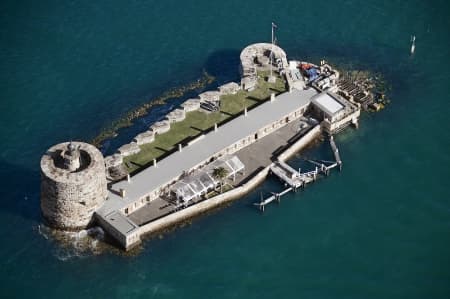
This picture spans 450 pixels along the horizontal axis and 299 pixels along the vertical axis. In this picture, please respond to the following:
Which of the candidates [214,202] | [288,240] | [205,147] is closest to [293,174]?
[288,240]

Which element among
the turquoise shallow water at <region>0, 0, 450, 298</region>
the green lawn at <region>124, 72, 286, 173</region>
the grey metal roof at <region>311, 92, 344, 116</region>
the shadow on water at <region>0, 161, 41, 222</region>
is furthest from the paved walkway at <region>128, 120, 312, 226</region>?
the shadow on water at <region>0, 161, 41, 222</region>

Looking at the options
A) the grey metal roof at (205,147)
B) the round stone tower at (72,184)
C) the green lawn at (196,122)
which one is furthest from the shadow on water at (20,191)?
the green lawn at (196,122)

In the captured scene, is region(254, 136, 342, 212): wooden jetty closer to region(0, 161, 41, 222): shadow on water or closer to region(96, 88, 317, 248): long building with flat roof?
region(96, 88, 317, 248): long building with flat roof

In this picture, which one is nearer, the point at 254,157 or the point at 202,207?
the point at 202,207

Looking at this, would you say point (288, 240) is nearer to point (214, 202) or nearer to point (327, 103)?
point (214, 202)

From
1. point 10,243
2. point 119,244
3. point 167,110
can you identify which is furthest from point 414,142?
point 10,243
